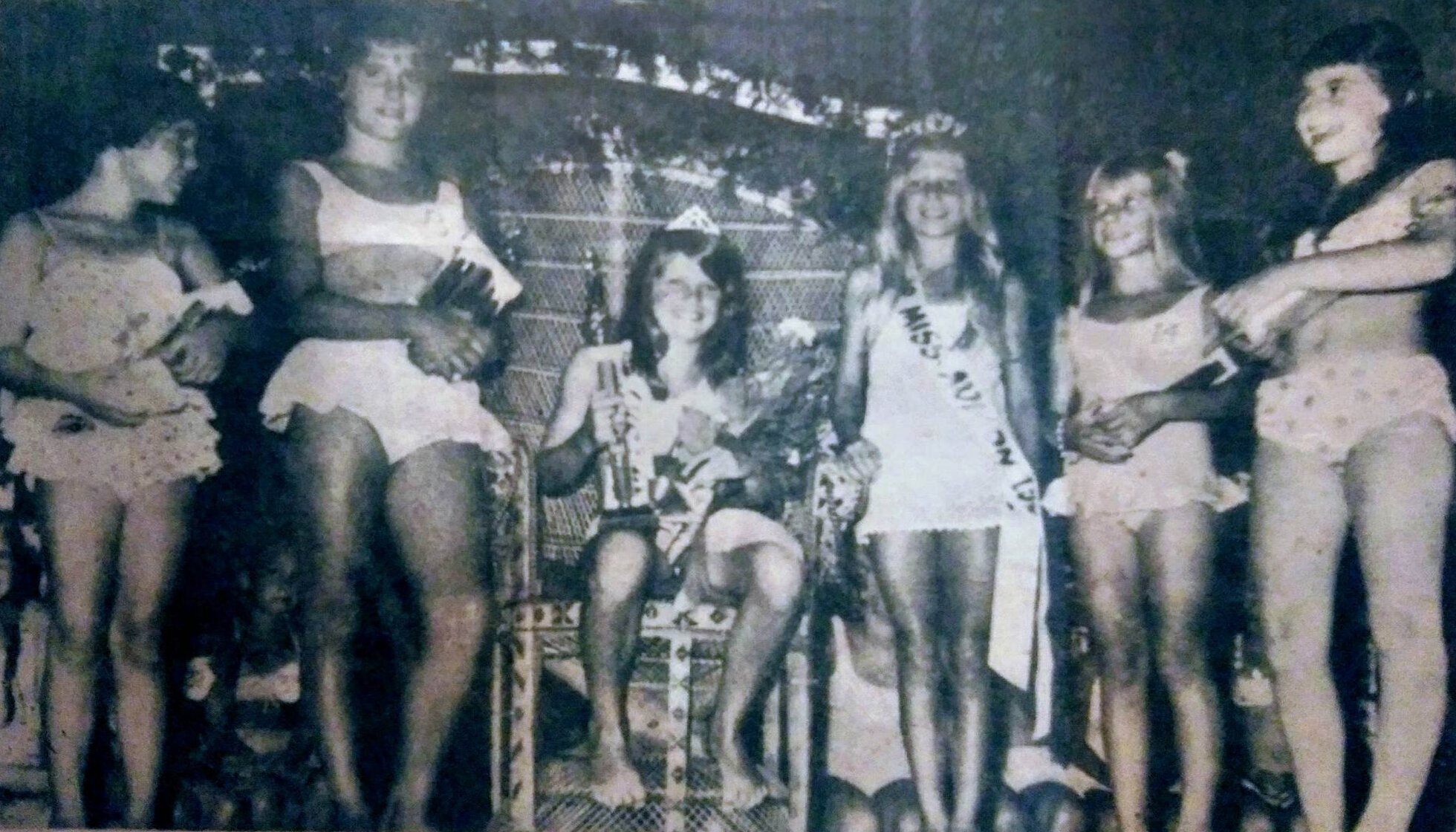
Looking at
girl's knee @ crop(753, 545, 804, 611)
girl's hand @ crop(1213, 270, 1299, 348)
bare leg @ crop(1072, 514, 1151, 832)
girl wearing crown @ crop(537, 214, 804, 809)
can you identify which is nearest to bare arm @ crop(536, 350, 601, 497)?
girl wearing crown @ crop(537, 214, 804, 809)

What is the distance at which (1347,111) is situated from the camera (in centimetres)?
398

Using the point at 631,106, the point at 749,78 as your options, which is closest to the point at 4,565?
the point at 631,106

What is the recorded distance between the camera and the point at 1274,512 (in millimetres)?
3893

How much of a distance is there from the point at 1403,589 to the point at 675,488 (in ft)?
6.89

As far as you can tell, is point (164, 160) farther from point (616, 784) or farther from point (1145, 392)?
point (1145, 392)

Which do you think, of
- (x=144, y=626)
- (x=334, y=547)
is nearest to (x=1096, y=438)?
(x=334, y=547)

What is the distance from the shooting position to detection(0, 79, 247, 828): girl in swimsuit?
3865 mm

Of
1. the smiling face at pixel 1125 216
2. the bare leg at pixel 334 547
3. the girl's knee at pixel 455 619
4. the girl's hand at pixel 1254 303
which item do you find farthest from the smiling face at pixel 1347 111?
the bare leg at pixel 334 547

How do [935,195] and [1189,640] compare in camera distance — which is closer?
[1189,640]

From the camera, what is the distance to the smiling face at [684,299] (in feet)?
13.0

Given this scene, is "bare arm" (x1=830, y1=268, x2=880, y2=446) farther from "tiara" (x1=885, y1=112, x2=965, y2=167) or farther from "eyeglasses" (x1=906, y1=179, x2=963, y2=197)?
"tiara" (x1=885, y1=112, x2=965, y2=167)

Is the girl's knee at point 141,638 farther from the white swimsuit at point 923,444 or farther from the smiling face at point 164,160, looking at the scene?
the white swimsuit at point 923,444

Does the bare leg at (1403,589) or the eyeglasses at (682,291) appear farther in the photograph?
the eyeglasses at (682,291)

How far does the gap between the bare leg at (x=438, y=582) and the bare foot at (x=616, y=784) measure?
453mm
